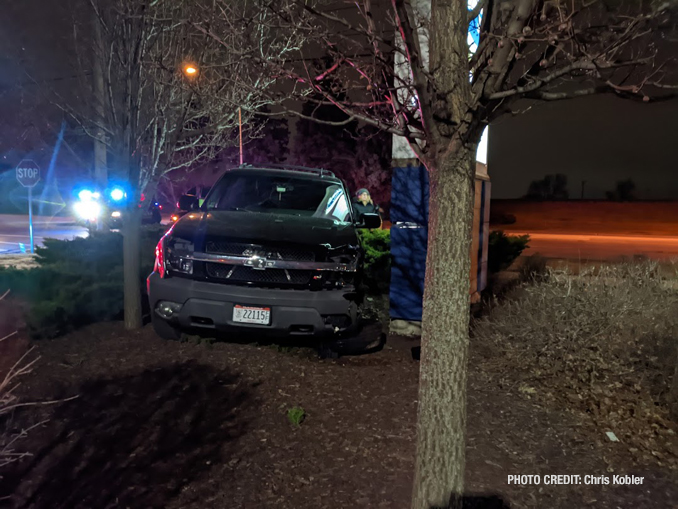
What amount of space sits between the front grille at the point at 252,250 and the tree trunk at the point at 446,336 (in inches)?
96.0

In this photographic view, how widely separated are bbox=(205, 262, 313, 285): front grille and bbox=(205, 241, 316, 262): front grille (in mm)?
112

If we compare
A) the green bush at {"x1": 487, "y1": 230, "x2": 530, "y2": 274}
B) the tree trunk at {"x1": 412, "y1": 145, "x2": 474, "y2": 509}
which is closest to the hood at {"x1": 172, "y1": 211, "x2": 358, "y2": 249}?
the tree trunk at {"x1": 412, "y1": 145, "x2": 474, "y2": 509}

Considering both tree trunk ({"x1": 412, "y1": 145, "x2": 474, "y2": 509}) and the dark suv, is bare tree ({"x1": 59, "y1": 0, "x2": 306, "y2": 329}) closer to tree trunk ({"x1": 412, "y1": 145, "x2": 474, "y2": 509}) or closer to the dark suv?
the dark suv

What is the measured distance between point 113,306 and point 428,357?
4948mm

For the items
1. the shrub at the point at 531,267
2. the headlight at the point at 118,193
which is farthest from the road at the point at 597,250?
the headlight at the point at 118,193

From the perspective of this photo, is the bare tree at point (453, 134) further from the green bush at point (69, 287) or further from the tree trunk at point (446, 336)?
the green bush at point (69, 287)

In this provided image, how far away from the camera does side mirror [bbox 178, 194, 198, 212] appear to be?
20.8 feet

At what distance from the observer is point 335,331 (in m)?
5.14

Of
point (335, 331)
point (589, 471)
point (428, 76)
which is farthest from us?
point (335, 331)

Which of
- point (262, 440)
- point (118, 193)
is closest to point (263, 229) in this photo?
point (118, 193)

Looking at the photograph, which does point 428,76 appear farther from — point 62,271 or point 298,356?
point 62,271

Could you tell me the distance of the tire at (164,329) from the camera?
5266 millimetres

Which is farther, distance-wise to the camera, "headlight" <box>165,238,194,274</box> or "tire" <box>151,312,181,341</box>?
"tire" <box>151,312,181,341</box>

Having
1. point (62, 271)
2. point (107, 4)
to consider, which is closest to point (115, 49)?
point (107, 4)
